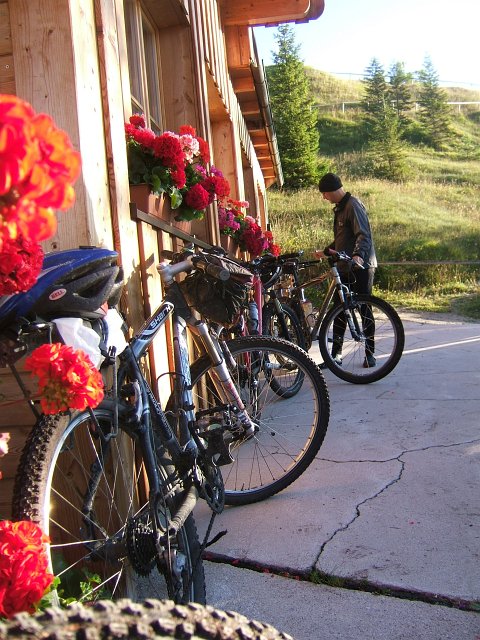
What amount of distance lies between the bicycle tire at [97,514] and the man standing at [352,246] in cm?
345

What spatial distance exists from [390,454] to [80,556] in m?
1.93

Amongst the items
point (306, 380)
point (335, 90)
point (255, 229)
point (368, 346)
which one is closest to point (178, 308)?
point (306, 380)

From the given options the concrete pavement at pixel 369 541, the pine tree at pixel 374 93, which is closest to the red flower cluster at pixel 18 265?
the concrete pavement at pixel 369 541

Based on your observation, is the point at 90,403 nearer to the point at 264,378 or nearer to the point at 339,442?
the point at 264,378

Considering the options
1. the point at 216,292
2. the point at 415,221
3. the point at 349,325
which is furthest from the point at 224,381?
the point at 415,221

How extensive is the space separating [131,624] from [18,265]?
2.40 feet

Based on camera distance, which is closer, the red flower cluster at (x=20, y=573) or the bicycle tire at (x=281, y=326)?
the red flower cluster at (x=20, y=573)

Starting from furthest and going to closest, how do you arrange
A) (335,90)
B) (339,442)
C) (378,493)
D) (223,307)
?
(335,90) → (339,442) → (378,493) → (223,307)

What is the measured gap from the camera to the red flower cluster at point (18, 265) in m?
1.26

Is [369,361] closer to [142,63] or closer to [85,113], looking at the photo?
[142,63]

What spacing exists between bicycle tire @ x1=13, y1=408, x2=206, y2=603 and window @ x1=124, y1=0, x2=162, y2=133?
219 centimetres

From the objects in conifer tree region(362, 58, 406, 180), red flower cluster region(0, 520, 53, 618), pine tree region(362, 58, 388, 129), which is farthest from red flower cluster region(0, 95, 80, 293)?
pine tree region(362, 58, 388, 129)

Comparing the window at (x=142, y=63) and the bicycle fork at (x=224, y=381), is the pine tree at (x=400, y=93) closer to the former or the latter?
the window at (x=142, y=63)

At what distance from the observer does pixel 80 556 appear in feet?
6.44
